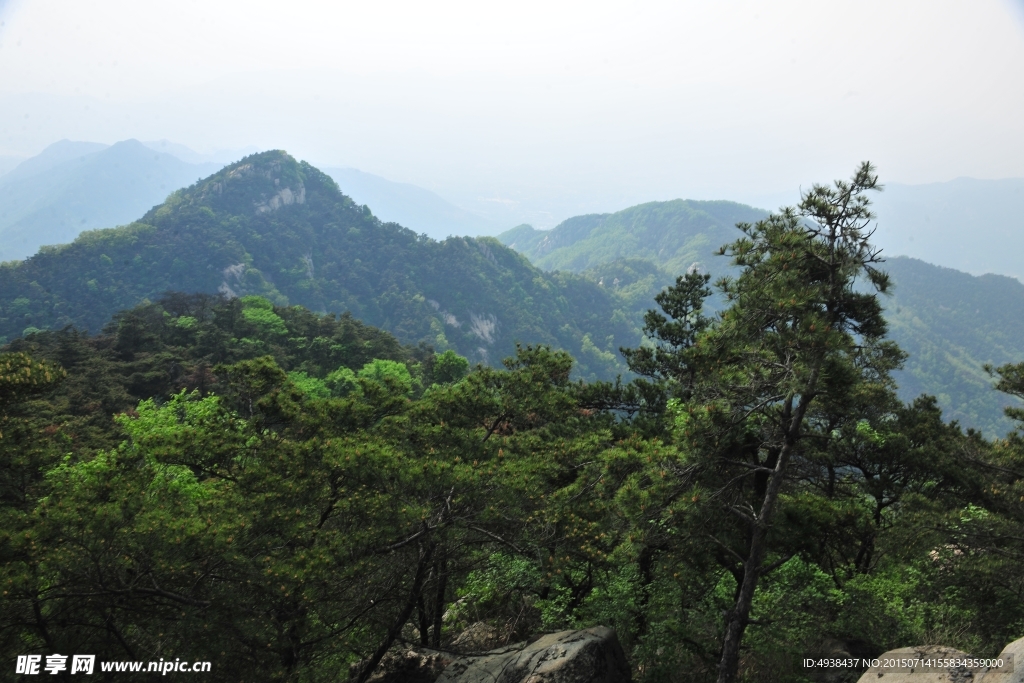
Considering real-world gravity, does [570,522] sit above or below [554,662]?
above

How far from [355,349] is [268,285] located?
64.0m

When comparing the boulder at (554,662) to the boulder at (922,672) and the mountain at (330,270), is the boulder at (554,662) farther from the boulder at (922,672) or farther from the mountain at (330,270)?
the mountain at (330,270)

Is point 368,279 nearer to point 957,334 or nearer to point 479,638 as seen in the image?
point 479,638

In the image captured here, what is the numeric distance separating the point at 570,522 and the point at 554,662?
1.87 meters

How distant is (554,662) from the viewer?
7461 mm

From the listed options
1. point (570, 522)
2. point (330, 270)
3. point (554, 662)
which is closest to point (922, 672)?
point (554, 662)

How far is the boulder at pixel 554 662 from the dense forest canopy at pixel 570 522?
0.78m

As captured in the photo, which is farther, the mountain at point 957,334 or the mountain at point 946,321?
the mountain at point 946,321

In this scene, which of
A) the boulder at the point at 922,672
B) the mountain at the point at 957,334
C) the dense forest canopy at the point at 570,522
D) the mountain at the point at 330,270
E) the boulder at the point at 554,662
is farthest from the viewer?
the mountain at the point at 957,334

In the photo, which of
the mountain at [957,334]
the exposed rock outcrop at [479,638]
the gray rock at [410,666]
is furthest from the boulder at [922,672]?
the mountain at [957,334]

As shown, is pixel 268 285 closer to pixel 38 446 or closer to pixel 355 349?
pixel 355 349

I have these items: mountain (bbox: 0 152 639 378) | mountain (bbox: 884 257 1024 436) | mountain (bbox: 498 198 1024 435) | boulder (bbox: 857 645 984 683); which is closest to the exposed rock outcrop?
boulder (bbox: 857 645 984 683)

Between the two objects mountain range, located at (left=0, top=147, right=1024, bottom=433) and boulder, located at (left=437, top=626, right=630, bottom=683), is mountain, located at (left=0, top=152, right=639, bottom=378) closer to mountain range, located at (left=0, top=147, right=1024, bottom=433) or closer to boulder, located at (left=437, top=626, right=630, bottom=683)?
mountain range, located at (left=0, top=147, right=1024, bottom=433)

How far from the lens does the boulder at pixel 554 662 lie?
24.1 ft
